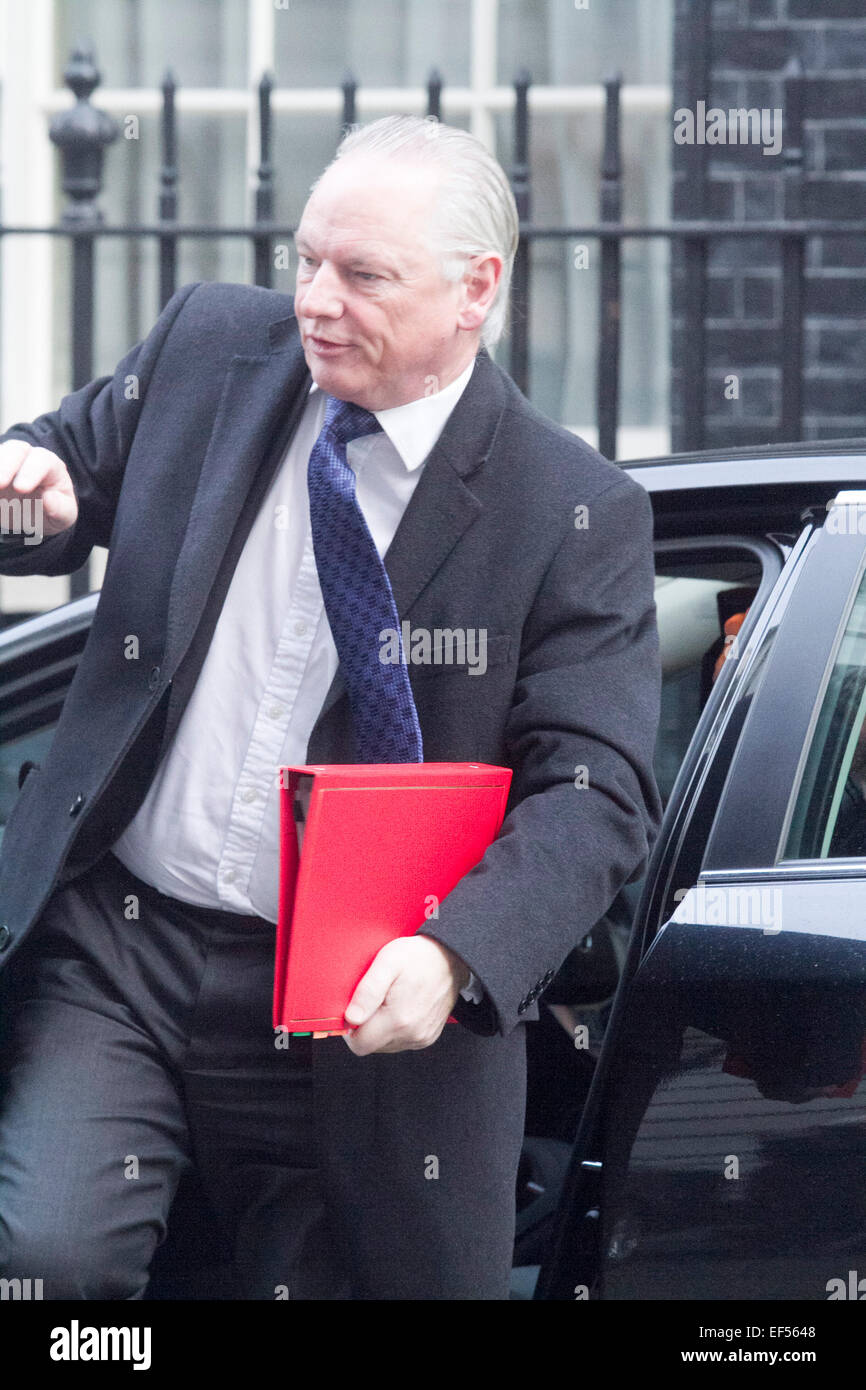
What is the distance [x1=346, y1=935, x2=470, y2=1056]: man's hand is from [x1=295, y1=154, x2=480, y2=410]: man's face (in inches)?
25.3

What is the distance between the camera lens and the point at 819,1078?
6.19 ft

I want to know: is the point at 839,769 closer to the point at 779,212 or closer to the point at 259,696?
the point at 259,696

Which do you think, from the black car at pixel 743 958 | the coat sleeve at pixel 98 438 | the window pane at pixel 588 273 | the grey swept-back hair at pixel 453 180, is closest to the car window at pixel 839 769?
the black car at pixel 743 958

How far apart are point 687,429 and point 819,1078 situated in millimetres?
2888

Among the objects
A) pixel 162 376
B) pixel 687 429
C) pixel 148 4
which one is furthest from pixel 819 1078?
pixel 148 4

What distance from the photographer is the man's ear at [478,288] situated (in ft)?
6.35

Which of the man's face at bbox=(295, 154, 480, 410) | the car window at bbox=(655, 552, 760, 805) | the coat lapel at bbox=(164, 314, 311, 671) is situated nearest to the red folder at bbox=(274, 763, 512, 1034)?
the coat lapel at bbox=(164, 314, 311, 671)

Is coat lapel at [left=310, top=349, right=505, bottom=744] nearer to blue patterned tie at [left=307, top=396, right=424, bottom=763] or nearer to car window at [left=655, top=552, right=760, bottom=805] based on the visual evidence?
blue patterned tie at [left=307, top=396, right=424, bottom=763]

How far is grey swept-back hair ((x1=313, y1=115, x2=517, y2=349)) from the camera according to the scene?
188 cm

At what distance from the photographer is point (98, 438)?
209 centimetres

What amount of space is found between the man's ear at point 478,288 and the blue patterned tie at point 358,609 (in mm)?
207

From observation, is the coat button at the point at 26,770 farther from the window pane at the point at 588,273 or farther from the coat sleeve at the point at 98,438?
the window pane at the point at 588,273

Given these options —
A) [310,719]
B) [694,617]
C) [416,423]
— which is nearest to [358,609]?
[310,719]

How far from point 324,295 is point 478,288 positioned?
0.69 ft
